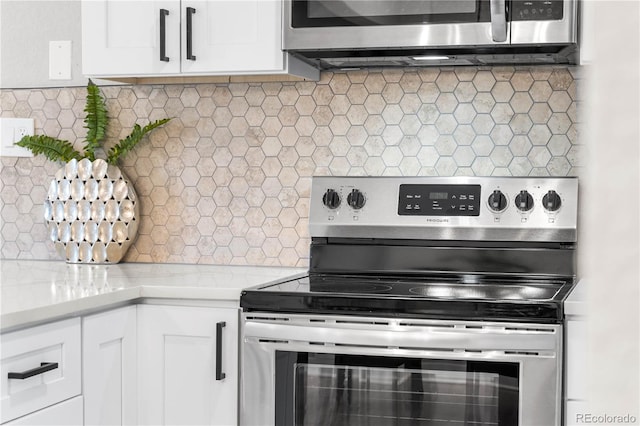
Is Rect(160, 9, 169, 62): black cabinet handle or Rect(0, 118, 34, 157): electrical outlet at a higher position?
Rect(160, 9, 169, 62): black cabinet handle

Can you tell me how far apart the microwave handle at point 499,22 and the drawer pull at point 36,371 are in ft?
3.94

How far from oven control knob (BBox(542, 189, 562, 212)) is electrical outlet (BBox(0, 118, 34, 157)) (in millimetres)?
1617

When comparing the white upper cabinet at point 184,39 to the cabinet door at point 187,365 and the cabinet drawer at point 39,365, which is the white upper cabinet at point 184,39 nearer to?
the cabinet door at point 187,365

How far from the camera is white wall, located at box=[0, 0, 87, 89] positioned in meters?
2.62

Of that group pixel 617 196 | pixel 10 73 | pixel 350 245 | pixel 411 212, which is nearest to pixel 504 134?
pixel 411 212

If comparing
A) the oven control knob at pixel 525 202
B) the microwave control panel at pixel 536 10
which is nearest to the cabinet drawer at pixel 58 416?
the oven control knob at pixel 525 202

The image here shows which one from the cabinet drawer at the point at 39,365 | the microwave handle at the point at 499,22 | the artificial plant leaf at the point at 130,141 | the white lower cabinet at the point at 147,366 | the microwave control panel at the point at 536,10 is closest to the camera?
the cabinet drawer at the point at 39,365

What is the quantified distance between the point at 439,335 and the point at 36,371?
81 centimetres

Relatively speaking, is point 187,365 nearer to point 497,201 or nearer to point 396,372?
point 396,372

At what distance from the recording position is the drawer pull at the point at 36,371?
4.96 ft

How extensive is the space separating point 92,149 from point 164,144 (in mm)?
220

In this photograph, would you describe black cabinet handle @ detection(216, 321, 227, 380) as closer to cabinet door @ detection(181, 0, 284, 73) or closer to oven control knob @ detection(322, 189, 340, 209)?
oven control knob @ detection(322, 189, 340, 209)

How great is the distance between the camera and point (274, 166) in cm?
246

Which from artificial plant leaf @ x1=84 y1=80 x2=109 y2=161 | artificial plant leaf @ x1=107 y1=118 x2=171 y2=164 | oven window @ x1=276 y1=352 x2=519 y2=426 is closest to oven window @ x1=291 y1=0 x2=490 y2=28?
artificial plant leaf @ x1=107 y1=118 x2=171 y2=164
